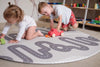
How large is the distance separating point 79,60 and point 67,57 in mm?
100

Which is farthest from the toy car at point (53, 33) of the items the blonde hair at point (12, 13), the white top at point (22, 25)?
the blonde hair at point (12, 13)

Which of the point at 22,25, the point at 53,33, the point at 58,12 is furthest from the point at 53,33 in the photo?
the point at 22,25

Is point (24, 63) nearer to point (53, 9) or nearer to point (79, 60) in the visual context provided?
point (79, 60)

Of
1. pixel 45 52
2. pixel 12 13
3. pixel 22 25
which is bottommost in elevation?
pixel 45 52

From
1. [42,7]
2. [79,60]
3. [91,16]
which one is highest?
[42,7]

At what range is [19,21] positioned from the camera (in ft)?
4.15

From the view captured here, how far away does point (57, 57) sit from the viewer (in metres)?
0.98

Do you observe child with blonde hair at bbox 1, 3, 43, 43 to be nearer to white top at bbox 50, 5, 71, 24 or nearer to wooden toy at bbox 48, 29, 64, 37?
wooden toy at bbox 48, 29, 64, 37

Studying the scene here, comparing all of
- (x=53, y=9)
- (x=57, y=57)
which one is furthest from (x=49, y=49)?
(x=53, y=9)

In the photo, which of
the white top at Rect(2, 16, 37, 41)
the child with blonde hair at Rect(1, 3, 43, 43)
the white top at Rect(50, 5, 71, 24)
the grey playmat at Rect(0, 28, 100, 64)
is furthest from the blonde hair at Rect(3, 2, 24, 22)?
the white top at Rect(50, 5, 71, 24)

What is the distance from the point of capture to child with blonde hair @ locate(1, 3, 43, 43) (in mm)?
1141

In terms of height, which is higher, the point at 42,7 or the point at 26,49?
the point at 42,7

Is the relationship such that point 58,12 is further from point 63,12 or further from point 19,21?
point 19,21

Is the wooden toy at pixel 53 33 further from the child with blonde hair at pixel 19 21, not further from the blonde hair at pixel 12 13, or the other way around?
the blonde hair at pixel 12 13
